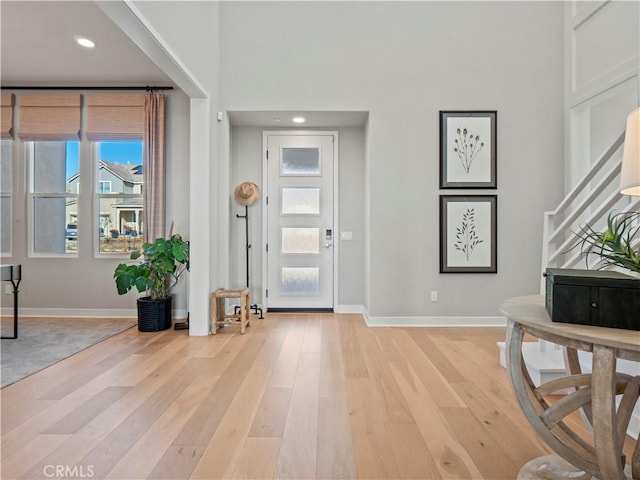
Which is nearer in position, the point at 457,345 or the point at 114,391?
the point at 114,391

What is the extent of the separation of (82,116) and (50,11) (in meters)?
1.64

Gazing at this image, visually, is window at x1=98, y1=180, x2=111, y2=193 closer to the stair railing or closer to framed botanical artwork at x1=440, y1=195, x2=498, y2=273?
framed botanical artwork at x1=440, y1=195, x2=498, y2=273

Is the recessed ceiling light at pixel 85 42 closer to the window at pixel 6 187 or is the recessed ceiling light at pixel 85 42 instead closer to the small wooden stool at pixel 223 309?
the window at pixel 6 187

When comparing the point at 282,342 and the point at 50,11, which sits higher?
the point at 50,11

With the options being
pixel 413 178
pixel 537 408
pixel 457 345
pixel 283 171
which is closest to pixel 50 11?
pixel 283 171

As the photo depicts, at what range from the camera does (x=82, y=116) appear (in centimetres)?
464

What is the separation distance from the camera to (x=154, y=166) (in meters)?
4.45

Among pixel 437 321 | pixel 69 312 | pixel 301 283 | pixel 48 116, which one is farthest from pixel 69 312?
pixel 437 321

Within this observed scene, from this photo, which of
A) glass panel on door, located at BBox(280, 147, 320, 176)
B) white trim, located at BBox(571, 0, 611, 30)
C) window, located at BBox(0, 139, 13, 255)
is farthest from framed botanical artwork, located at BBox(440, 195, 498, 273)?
window, located at BBox(0, 139, 13, 255)

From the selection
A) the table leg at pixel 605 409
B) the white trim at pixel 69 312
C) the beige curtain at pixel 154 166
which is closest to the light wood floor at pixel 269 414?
the table leg at pixel 605 409

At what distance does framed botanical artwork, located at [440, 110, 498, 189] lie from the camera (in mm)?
4332

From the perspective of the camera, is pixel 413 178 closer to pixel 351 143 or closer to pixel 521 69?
pixel 351 143

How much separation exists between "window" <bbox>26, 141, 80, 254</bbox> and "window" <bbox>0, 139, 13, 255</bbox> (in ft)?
0.73

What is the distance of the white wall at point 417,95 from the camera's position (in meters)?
4.35
